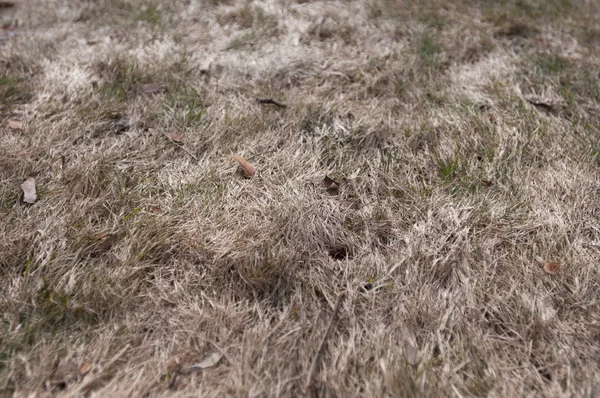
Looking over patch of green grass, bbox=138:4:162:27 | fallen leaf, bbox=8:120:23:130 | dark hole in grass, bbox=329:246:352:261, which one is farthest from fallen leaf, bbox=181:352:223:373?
patch of green grass, bbox=138:4:162:27

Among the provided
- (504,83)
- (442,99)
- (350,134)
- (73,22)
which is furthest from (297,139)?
(73,22)

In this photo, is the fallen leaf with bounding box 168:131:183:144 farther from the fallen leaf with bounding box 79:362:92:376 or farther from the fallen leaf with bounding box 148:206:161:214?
the fallen leaf with bounding box 79:362:92:376

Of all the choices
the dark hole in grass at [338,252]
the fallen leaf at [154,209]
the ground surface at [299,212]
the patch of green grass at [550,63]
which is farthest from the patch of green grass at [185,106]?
the patch of green grass at [550,63]

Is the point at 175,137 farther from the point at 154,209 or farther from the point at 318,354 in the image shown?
the point at 318,354

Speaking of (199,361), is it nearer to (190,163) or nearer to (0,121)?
(190,163)

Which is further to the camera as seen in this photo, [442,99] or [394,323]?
[442,99]

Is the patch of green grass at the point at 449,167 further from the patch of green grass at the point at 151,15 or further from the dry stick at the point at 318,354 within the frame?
the patch of green grass at the point at 151,15
